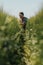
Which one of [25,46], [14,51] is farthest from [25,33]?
[14,51]

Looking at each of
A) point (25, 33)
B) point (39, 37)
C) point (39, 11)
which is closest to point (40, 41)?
point (39, 37)

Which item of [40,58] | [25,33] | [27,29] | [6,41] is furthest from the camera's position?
[27,29]

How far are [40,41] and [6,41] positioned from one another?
1565mm

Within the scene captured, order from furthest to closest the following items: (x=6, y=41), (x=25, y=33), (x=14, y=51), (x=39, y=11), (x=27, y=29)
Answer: (x=27, y=29), (x=25, y=33), (x=39, y=11), (x=14, y=51), (x=6, y=41)

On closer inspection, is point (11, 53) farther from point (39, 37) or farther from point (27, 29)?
point (27, 29)

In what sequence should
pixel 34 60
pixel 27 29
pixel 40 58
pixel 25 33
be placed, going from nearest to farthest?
1. pixel 40 58
2. pixel 34 60
3. pixel 25 33
4. pixel 27 29

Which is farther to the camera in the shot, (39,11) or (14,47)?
(39,11)

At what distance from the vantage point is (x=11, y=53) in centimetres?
635

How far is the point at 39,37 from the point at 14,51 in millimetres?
1300

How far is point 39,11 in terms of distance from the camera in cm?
945

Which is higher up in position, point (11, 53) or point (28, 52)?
point (11, 53)

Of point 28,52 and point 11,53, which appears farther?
point 28,52

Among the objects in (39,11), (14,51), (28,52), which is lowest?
(28,52)

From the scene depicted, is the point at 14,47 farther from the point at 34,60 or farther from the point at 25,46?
the point at 25,46
